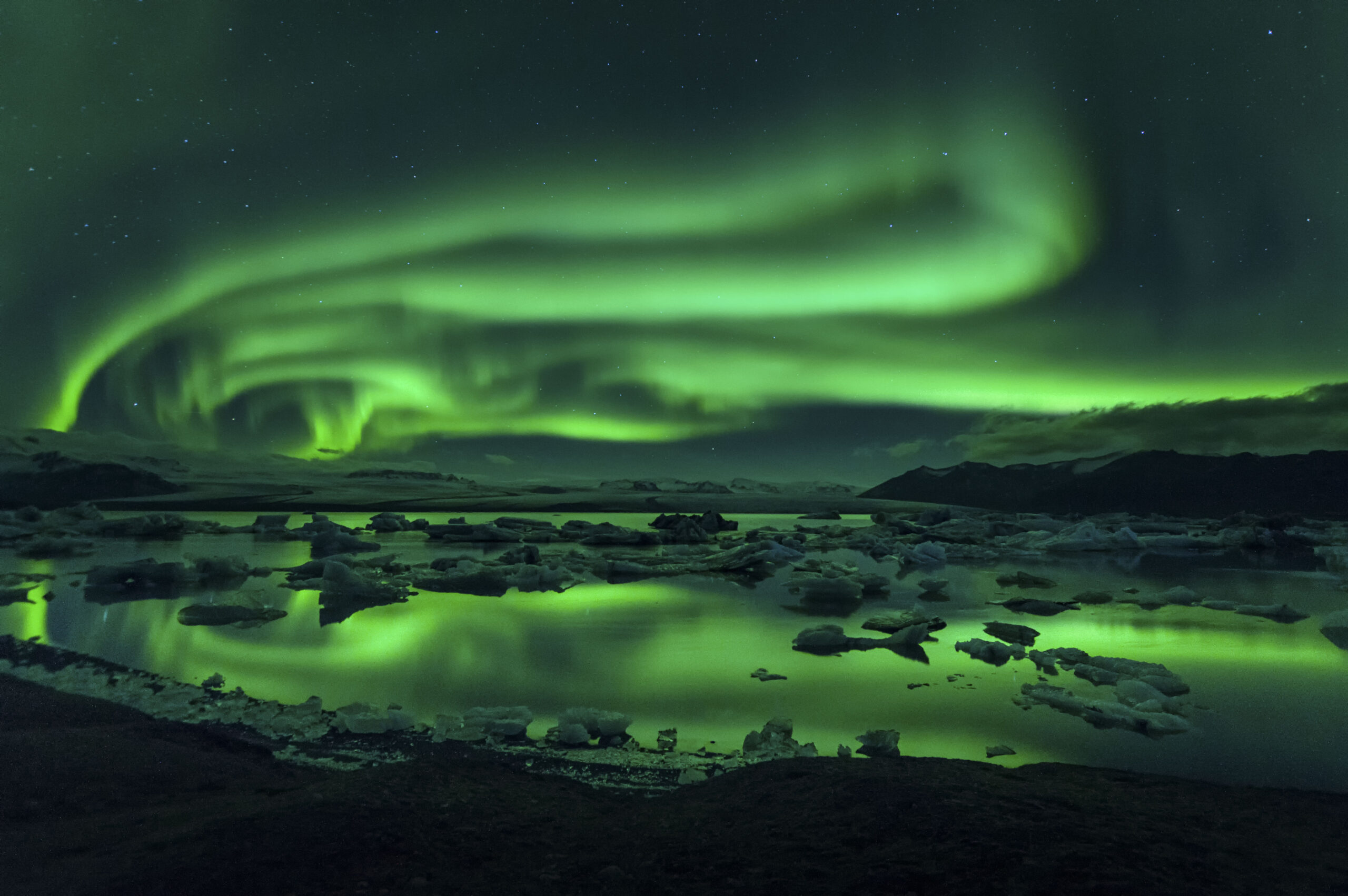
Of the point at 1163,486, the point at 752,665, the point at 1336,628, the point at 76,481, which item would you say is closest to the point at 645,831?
the point at 752,665

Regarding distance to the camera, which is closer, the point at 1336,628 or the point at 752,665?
the point at 752,665

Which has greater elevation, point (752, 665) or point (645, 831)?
point (645, 831)

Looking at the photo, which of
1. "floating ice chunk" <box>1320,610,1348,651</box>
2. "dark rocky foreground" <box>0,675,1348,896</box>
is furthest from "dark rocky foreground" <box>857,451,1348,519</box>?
"dark rocky foreground" <box>0,675,1348,896</box>

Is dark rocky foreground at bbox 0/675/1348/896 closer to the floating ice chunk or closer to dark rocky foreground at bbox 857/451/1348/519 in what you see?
the floating ice chunk

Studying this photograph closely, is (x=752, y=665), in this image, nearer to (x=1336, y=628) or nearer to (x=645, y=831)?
(x=645, y=831)

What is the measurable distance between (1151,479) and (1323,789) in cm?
10647

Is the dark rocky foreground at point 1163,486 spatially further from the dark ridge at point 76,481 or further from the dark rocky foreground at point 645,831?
the dark ridge at point 76,481

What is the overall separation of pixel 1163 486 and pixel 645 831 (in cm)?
10791

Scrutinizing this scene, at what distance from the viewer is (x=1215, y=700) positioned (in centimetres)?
686

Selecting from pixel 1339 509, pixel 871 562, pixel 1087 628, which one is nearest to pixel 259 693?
pixel 1087 628

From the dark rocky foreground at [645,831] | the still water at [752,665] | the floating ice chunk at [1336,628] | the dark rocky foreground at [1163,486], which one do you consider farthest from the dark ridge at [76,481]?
the dark rocky foreground at [1163,486]

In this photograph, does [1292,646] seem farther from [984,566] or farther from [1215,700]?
[984,566]

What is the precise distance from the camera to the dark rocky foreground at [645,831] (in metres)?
3.00

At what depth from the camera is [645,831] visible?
3752mm
